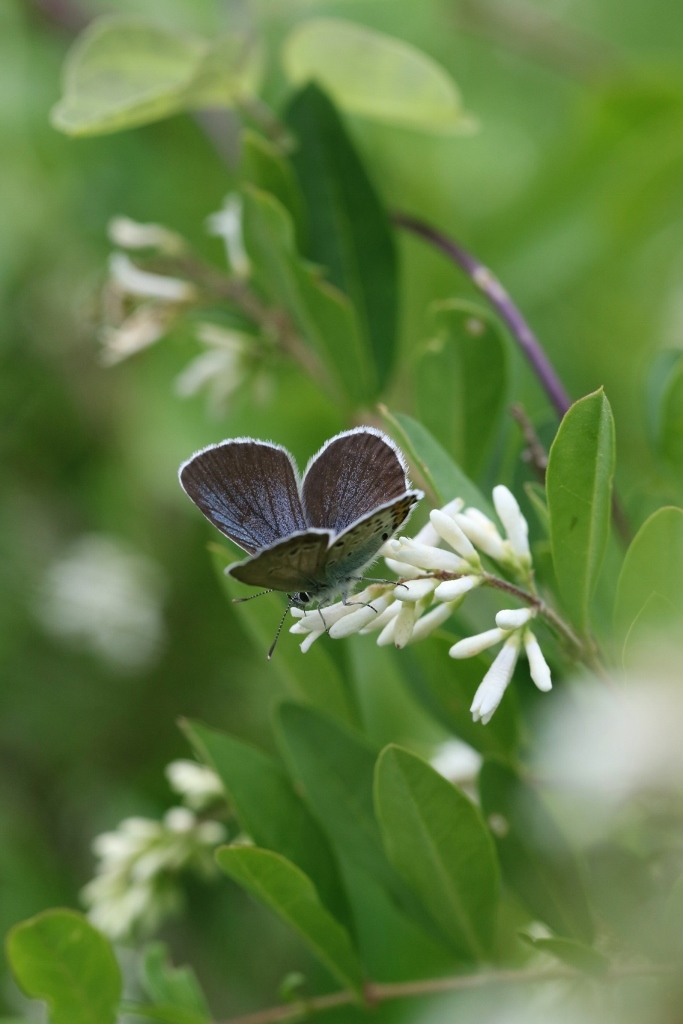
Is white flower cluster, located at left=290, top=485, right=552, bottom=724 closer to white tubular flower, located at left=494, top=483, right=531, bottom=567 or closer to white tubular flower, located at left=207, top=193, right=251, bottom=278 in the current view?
white tubular flower, located at left=494, top=483, right=531, bottom=567

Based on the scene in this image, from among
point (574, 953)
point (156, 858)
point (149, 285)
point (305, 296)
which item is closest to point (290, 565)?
point (574, 953)

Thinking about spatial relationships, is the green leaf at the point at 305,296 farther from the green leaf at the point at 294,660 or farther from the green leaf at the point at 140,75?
the green leaf at the point at 294,660

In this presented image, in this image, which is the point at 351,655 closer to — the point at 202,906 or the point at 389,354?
the point at 389,354

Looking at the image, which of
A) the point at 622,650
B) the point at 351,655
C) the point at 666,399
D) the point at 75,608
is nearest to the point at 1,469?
the point at 75,608

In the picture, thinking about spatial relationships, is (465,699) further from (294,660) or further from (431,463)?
(431,463)

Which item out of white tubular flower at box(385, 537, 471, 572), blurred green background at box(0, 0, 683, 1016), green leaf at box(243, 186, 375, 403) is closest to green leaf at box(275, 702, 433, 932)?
white tubular flower at box(385, 537, 471, 572)

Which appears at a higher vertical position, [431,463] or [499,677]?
[431,463]

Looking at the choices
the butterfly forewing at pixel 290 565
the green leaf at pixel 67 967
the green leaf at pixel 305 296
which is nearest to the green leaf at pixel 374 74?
the green leaf at pixel 305 296
